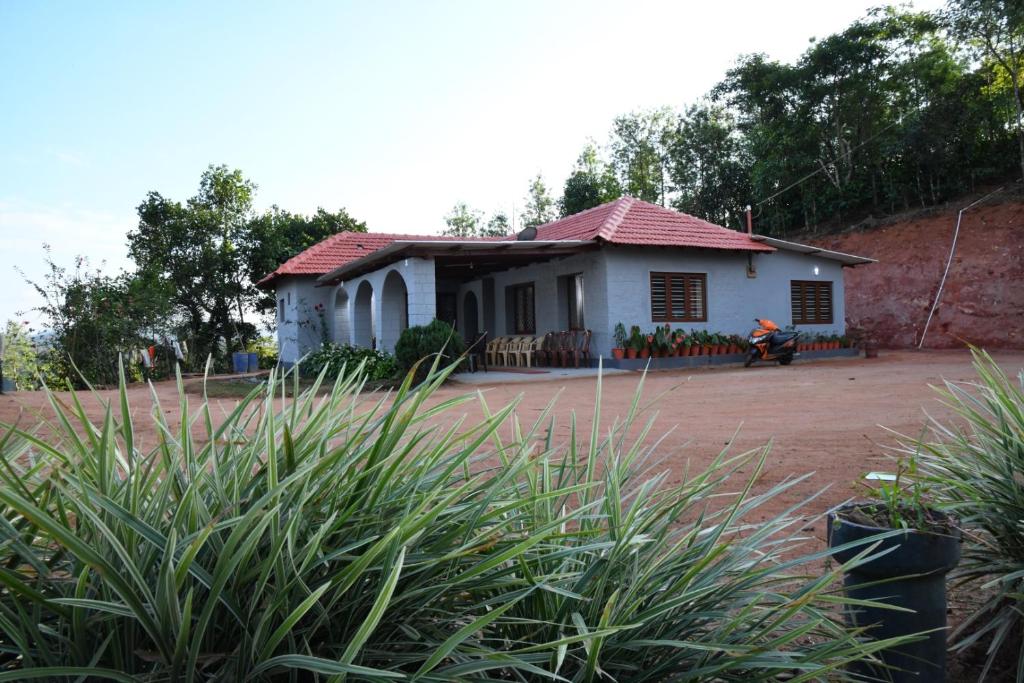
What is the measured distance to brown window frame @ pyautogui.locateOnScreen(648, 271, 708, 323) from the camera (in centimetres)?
1590

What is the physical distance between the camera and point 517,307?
61.6 feet

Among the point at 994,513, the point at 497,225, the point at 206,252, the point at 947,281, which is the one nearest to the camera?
the point at 994,513

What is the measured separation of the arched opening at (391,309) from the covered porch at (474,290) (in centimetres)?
2

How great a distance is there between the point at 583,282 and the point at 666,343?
237 cm

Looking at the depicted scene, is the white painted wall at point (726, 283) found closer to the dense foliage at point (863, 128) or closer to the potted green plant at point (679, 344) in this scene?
the potted green plant at point (679, 344)

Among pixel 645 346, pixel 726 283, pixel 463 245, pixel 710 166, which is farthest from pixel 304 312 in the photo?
pixel 710 166

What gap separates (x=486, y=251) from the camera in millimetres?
13922

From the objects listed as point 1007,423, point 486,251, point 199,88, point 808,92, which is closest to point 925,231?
point 808,92

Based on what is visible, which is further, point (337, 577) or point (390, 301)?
point (390, 301)

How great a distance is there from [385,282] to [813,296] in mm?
11426

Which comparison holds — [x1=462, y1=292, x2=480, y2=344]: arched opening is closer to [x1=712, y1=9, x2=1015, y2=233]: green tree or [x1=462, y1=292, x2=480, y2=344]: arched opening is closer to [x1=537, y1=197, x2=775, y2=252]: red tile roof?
[x1=537, y1=197, x2=775, y2=252]: red tile roof

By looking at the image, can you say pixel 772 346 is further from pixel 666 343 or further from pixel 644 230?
pixel 644 230

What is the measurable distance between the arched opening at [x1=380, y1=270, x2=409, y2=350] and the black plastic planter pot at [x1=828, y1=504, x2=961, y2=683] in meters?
13.6

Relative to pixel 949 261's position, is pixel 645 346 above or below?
below
